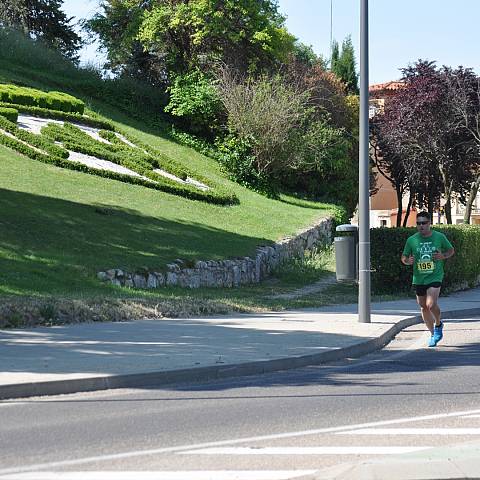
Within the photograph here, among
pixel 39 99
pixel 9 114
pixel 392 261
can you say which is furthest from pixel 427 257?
pixel 39 99

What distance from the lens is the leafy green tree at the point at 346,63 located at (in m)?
84.9

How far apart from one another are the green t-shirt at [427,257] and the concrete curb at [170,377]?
164 centimetres

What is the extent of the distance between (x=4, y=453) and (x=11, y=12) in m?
57.8

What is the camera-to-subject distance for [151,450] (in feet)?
25.4

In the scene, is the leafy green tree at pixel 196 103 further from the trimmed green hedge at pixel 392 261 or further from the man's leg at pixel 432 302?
the man's leg at pixel 432 302

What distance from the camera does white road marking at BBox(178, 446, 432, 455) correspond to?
758 cm

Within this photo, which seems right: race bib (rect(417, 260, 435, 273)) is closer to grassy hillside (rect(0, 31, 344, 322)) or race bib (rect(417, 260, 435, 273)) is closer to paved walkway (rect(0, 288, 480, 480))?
paved walkway (rect(0, 288, 480, 480))

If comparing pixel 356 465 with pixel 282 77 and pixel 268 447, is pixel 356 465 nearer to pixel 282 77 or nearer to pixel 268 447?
pixel 268 447

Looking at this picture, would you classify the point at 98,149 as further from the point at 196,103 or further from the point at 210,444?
the point at 210,444

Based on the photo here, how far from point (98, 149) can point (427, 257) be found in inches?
935

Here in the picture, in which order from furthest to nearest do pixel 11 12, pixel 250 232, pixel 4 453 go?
pixel 11 12 → pixel 250 232 → pixel 4 453

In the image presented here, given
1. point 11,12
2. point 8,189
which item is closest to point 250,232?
point 8,189

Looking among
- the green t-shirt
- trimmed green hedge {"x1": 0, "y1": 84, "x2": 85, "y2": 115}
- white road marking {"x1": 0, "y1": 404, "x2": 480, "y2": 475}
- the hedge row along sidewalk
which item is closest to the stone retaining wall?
the hedge row along sidewalk

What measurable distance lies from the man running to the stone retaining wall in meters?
7.89
